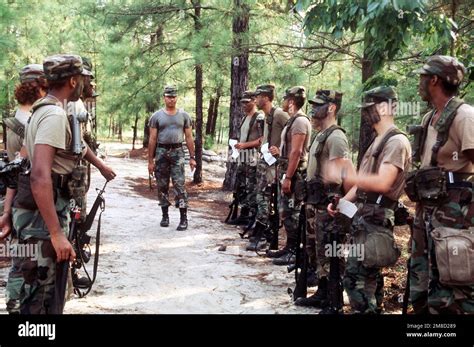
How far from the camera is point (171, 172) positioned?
8008 millimetres

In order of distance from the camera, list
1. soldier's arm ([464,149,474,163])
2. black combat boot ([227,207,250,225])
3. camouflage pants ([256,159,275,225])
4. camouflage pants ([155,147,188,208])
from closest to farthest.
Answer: soldier's arm ([464,149,474,163])
camouflage pants ([256,159,275,225])
camouflage pants ([155,147,188,208])
black combat boot ([227,207,250,225])

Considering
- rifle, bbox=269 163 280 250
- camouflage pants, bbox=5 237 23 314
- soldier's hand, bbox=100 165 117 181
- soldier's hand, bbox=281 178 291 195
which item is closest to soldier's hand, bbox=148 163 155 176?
rifle, bbox=269 163 280 250

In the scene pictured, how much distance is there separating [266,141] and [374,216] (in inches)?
134

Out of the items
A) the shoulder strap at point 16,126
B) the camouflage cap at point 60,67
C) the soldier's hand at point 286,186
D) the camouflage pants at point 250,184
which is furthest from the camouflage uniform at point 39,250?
the camouflage pants at point 250,184

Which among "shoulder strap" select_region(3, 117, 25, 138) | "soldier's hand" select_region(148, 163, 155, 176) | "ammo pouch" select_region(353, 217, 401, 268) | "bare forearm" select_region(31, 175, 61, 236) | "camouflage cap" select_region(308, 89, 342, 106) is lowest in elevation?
"ammo pouch" select_region(353, 217, 401, 268)

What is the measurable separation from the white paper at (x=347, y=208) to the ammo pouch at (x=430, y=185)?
627 millimetres

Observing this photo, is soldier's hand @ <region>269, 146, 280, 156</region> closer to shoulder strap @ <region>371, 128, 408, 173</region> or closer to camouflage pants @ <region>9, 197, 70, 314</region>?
shoulder strap @ <region>371, 128, 408, 173</region>

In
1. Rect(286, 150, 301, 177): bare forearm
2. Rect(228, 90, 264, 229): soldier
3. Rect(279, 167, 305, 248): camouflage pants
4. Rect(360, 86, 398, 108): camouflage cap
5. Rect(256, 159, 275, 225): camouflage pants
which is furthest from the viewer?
Rect(228, 90, 264, 229): soldier

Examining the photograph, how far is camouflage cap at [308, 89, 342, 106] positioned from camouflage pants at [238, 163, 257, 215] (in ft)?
11.0

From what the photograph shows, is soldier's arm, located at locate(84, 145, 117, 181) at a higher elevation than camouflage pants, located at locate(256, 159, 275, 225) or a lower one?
higher

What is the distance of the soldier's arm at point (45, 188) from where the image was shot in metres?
2.97

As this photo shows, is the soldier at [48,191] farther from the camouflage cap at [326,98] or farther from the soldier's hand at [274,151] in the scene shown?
the soldier's hand at [274,151]

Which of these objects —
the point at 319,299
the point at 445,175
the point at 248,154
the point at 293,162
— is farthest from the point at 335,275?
the point at 248,154

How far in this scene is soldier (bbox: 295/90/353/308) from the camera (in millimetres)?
4645
